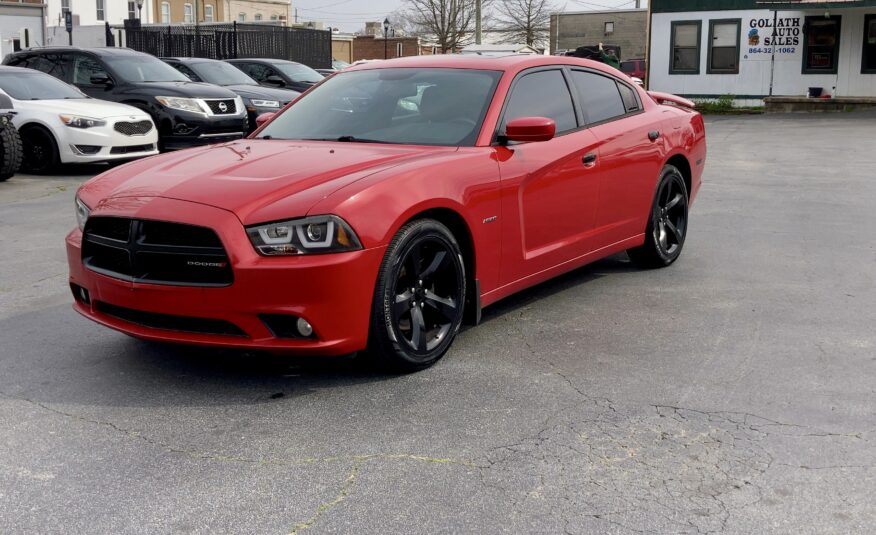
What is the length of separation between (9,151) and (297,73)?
9469 mm

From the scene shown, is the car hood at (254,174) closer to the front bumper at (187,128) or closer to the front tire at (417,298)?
the front tire at (417,298)

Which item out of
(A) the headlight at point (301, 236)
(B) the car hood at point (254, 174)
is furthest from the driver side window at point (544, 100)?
(A) the headlight at point (301, 236)

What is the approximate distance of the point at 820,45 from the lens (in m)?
29.8

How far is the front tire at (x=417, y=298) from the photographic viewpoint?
466 cm

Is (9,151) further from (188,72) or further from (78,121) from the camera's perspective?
(188,72)

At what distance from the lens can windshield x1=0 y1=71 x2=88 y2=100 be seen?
1425cm

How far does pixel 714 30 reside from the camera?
31.0 metres

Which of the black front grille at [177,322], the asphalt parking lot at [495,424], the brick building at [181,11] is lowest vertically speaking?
the asphalt parking lot at [495,424]

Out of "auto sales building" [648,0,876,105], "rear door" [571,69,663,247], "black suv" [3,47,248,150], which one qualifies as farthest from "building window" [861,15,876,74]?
"rear door" [571,69,663,247]

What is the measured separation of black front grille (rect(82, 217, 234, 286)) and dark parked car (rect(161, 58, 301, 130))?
42.7ft

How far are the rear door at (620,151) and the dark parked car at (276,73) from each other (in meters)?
14.4

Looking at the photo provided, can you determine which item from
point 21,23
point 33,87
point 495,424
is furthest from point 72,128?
point 21,23

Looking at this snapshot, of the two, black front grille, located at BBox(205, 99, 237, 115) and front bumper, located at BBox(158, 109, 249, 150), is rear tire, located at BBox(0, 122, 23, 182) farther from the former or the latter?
black front grille, located at BBox(205, 99, 237, 115)

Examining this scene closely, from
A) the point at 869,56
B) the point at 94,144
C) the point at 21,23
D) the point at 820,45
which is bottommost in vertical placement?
the point at 94,144
